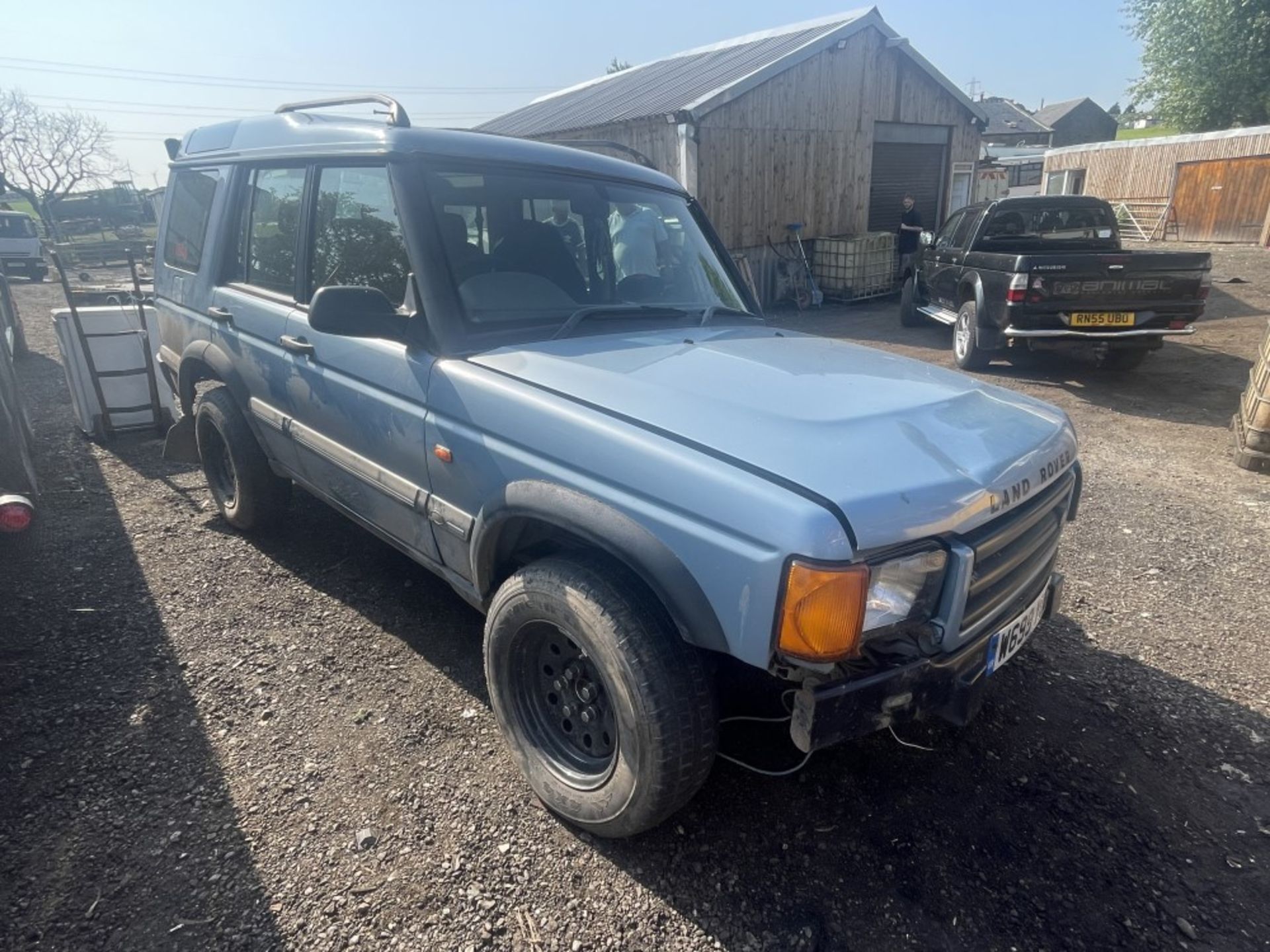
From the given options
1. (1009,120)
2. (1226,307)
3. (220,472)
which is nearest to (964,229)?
→ (1226,307)

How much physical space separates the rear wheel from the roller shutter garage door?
8.06 metres

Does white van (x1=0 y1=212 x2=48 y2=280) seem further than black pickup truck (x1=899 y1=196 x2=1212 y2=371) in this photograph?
Yes

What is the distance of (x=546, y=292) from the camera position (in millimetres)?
2902

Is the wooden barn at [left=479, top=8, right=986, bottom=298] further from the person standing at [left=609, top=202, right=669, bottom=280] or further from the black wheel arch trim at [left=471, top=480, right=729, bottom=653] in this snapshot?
the black wheel arch trim at [left=471, top=480, right=729, bottom=653]

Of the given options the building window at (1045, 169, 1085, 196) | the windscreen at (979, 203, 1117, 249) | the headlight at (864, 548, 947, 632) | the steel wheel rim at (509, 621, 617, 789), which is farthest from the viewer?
the building window at (1045, 169, 1085, 196)

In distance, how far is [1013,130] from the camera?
5325 centimetres

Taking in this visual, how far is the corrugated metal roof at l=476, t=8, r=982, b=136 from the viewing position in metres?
12.7

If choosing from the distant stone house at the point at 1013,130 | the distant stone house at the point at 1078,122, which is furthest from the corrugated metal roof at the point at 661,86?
the distant stone house at the point at 1078,122

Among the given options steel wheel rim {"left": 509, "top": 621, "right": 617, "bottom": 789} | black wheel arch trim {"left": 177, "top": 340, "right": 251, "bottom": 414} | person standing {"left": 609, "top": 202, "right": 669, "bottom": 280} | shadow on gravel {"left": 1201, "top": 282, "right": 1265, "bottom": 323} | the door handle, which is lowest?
shadow on gravel {"left": 1201, "top": 282, "right": 1265, "bottom": 323}

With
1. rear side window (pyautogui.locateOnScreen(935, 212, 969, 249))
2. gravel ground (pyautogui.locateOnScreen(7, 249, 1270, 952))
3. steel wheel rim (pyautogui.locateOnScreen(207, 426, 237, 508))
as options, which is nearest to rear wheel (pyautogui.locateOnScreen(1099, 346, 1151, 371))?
rear side window (pyautogui.locateOnScreen(935, 212, 969, 249))

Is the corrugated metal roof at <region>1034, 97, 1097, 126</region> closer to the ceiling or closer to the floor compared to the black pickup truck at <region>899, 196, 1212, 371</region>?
closer to the ceiling

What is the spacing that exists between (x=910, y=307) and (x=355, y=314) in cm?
1058

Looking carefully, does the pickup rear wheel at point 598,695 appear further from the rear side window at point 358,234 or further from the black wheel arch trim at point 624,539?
the rear side window at point 358,234

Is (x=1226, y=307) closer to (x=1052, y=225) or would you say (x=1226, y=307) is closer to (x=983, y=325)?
(x=1052, y=225)
